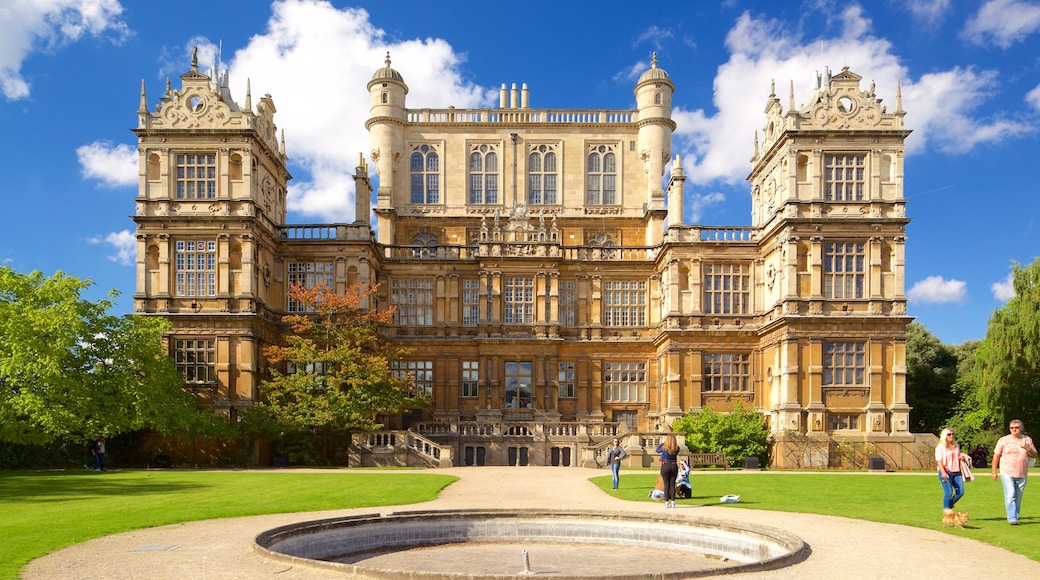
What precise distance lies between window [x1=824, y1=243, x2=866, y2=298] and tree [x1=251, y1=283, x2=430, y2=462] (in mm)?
21990

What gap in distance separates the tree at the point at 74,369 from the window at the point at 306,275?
9283 mm

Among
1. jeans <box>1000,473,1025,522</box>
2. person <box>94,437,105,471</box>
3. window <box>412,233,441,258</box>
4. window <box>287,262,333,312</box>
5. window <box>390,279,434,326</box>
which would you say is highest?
window <box>412,233,441,258</box>

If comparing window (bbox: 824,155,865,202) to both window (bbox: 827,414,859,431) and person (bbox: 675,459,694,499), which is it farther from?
person (bbox: 675,459,694,499)

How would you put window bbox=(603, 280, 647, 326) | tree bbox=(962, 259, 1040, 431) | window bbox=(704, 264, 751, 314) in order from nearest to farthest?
tree bbox=(962, 259, 1040, 431)
window bbox=(704, 264, 751, 314)
window bbox=(603, 280, 647, 326)

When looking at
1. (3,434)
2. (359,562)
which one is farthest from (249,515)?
(3,434)

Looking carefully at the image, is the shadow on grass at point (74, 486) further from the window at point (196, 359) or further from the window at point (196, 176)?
the window at point (196, 176)

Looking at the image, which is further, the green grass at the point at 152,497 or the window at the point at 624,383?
the window at the point at 624,383

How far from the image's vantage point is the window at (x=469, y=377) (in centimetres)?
5400

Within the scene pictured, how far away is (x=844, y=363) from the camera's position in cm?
4800

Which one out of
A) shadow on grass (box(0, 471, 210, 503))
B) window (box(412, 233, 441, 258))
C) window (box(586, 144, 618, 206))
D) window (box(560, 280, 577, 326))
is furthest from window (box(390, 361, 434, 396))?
shadow on grass (box(0, 471, 210, 503))

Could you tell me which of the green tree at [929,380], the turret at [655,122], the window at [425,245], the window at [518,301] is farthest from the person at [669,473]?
the green tree at [929,380]

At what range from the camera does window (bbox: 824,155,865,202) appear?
161ft

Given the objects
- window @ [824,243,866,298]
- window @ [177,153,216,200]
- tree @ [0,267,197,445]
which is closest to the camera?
tree @ [0,267,197,445]

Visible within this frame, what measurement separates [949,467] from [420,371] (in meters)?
36.7
